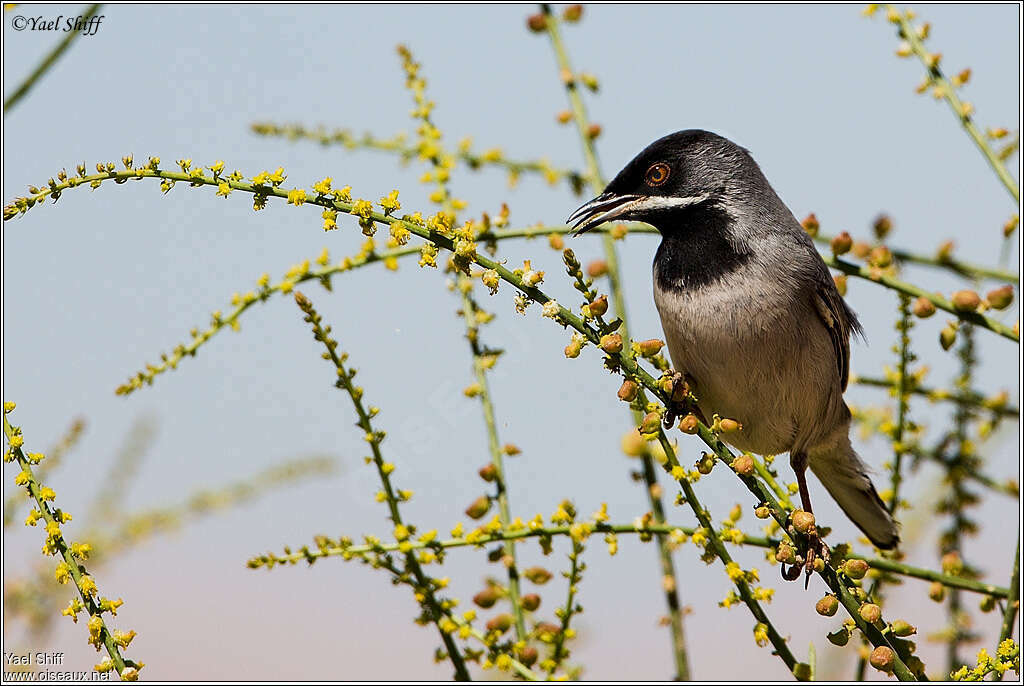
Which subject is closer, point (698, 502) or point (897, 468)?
point (698, 502)

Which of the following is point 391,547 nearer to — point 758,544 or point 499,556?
point 499,556

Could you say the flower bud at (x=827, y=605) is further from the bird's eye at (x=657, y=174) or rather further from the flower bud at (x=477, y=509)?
the bird's eye at (x=657, y=174)

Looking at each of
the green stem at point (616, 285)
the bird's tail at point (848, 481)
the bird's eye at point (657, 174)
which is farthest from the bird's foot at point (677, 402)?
the bird's tail at point (848, 481)

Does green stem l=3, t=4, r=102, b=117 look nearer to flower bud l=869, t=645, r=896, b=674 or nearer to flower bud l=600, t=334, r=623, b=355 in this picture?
flower bud l=600, t=334, r=623, b=355

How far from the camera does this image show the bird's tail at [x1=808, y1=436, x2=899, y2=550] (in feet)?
10.7

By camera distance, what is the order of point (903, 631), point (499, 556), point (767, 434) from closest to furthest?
point (903, 631) < point (499, 556) < point (767, 434)

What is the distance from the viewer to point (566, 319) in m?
1.68

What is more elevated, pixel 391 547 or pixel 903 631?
pixel 391 547

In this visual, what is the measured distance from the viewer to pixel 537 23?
2717mm

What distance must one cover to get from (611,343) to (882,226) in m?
1.18

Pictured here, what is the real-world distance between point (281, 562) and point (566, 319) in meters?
0.89

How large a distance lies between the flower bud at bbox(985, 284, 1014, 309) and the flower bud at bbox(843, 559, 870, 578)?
0.70 meters

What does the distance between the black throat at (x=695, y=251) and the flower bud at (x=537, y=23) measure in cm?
69

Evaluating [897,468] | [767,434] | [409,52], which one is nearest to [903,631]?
[897,468]
